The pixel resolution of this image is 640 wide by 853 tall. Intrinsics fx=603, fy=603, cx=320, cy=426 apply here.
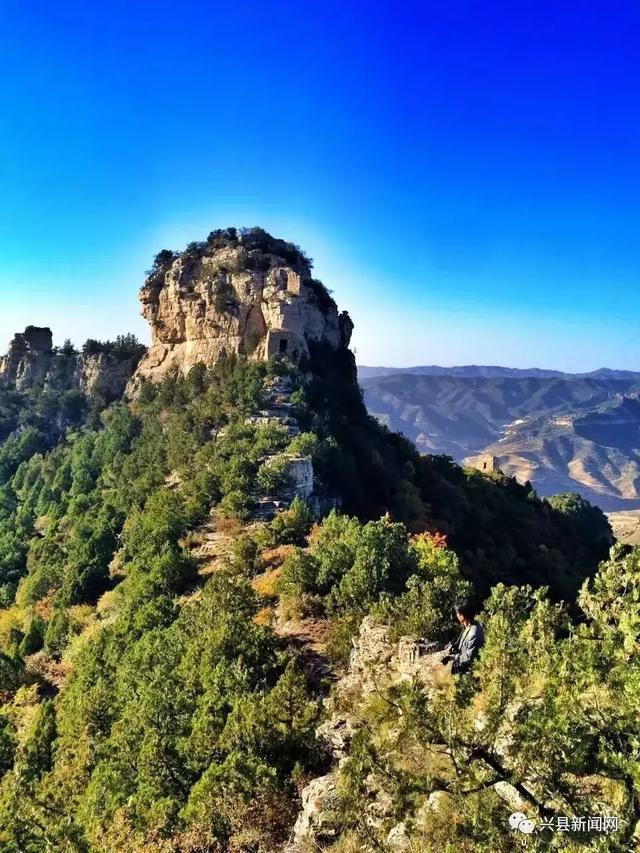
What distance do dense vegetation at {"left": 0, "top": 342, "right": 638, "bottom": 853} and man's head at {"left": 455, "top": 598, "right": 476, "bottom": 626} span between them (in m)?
0.54

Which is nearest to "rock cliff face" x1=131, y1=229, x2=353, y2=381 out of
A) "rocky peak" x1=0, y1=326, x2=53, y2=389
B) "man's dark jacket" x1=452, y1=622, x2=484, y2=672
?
"rocky peak" x1=0, y1=326, x2=53, y2=389

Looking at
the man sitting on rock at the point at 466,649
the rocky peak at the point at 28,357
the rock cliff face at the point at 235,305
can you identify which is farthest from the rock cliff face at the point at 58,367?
the man sitting on rock at the point at 466,649

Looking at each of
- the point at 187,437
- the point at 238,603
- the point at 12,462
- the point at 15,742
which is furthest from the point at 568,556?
the point at 12,462

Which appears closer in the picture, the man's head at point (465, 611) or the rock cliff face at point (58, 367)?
the man's head at point (465, 611)

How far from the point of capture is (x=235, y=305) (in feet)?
203

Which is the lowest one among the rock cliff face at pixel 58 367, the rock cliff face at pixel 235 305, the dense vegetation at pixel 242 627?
the dense vegetation at pixel 242 627

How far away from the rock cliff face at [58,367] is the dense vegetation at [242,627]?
2026 centimetres

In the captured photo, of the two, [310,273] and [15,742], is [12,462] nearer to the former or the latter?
[310,273]

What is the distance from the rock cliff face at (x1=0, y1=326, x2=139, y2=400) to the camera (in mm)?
79312

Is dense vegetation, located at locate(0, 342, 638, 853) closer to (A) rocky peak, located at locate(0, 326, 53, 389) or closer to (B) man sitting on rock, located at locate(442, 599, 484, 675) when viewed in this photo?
(B) man sitting on rock, located at locate(442, 599, 484, 675)

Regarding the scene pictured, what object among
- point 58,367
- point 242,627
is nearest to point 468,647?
point 242,627

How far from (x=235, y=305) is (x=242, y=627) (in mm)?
45223

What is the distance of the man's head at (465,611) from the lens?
20.0 metres

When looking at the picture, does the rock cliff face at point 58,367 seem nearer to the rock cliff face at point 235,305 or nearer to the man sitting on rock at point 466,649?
the rock cliff face at point 235,305
